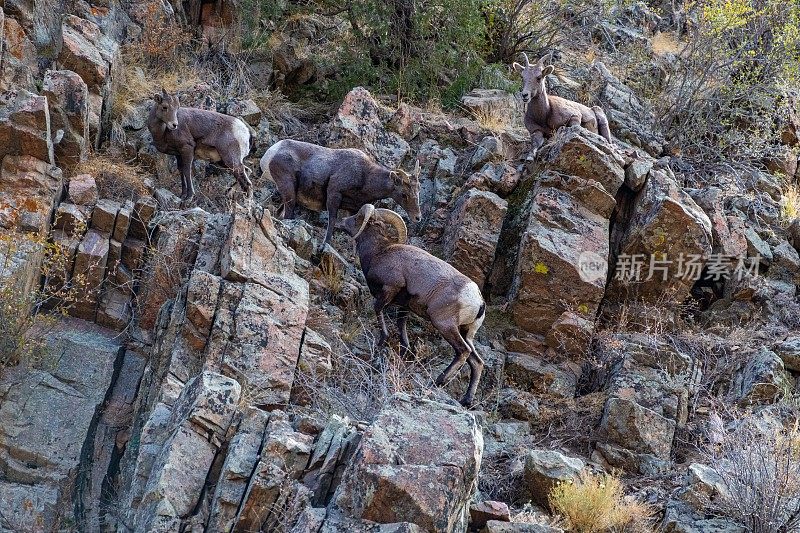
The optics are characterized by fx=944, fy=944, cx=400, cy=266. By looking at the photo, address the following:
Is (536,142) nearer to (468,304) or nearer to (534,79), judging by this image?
(534,79)

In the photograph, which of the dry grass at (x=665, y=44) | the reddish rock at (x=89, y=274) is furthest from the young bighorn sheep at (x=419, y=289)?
the dry grass at (x=665, y=44)

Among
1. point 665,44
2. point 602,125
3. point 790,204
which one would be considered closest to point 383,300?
point 602,125

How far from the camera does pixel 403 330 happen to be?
33.4 feet

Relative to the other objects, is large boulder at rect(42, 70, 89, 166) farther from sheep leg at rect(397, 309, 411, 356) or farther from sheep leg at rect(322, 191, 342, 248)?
sheep leg at rect(397, 309, 411, 356)

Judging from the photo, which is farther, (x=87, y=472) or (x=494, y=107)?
(x=494, y=107)

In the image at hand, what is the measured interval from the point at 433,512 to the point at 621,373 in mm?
4653

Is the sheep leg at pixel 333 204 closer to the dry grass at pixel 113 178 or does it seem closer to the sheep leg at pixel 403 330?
the sheep leg at pixel 403 330

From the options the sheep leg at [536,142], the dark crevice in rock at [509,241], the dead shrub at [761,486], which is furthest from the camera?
the sheep leg at [536,142]

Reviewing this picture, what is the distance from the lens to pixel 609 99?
1559 cm

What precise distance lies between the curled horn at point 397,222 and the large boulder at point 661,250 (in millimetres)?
2739

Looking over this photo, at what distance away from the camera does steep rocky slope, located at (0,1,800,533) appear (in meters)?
6.49

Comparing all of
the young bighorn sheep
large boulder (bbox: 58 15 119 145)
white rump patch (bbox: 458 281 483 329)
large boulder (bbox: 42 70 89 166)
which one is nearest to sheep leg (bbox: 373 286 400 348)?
the young bighorn sheep

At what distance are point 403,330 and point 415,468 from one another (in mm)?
4305

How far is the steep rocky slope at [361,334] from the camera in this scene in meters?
6.49
